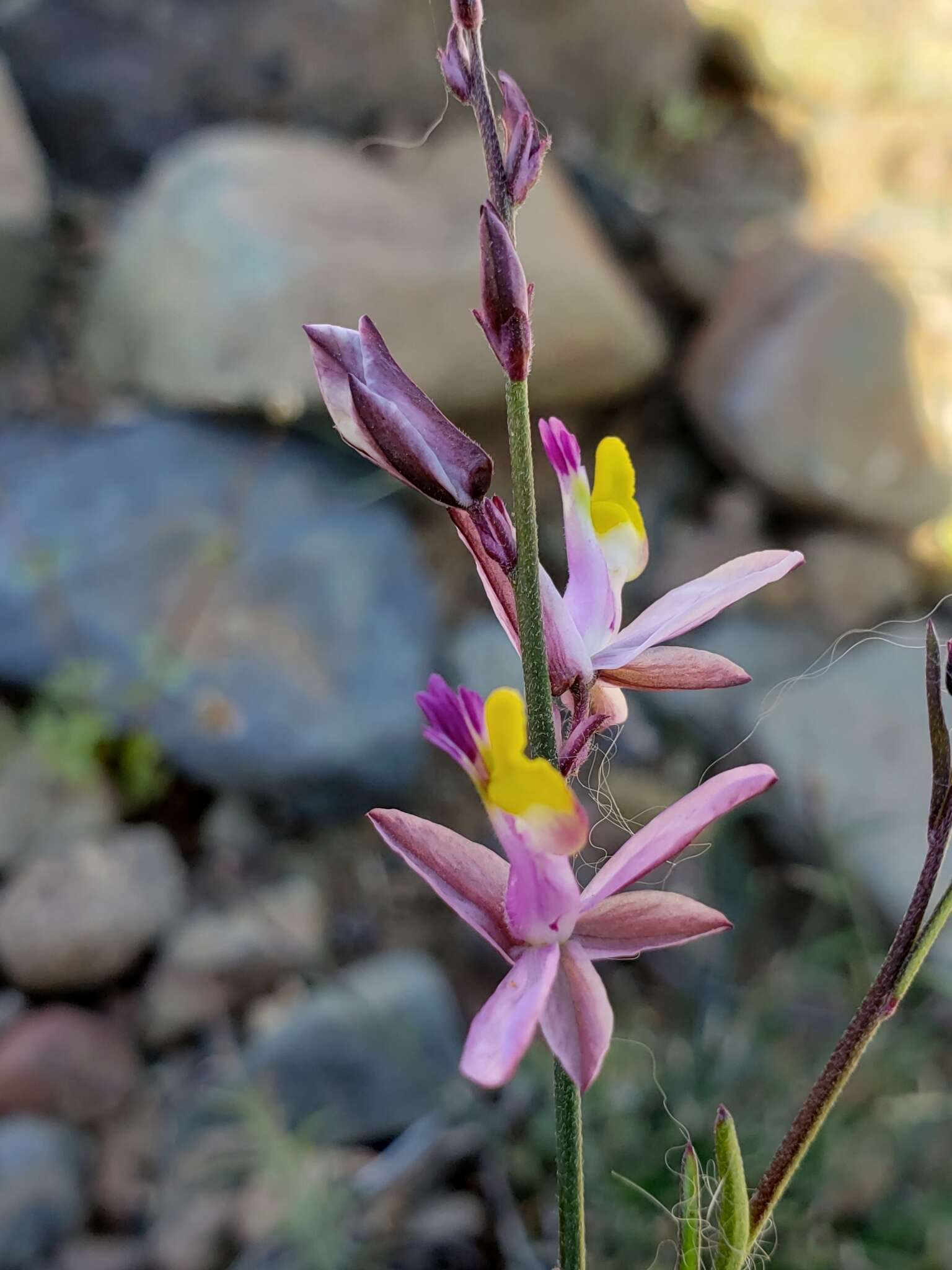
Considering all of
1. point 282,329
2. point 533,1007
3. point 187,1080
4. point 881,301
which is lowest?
point 187,1080

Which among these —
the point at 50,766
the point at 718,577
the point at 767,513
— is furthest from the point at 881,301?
the point at 718,577

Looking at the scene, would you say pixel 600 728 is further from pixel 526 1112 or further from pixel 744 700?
pixel 744 700

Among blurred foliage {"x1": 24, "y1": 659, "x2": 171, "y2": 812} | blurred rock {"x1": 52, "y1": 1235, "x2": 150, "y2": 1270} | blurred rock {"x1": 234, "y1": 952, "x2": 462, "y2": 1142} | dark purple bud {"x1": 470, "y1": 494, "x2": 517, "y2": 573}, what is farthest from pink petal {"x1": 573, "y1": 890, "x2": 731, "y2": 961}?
blurred foliage {"x1": 24, "y1": 659, "x2": 171, "y2": 812}

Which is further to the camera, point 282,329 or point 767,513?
point 767,513

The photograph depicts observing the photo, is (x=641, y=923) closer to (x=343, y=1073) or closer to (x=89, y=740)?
(x=343, y=1073)

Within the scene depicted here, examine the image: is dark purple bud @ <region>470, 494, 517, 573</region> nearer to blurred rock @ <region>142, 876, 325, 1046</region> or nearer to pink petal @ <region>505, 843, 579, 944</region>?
pink petal @ <region>505, 843, 579, 944</region>
